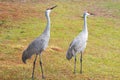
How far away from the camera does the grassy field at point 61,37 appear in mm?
17250

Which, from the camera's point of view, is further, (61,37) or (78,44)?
(61,37)

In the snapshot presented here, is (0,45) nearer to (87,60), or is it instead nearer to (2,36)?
(2,36)

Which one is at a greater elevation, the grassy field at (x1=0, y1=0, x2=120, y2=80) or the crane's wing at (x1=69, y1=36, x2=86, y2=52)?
the crane's wing at (x1=69, y1=36, x2=86, y2=52)

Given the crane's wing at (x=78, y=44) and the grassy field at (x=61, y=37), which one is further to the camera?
the grassy field at (x=61, y=37)

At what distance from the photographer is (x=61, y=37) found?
81.6ft

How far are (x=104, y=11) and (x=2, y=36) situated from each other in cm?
1295

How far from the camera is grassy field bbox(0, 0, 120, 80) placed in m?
17.2

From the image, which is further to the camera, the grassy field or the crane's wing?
the grassy field

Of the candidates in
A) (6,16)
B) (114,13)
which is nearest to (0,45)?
(6,16)

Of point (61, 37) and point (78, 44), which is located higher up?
point (78, 44)

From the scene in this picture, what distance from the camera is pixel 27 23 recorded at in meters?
28.5

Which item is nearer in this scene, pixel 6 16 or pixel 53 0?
pixel 6 16

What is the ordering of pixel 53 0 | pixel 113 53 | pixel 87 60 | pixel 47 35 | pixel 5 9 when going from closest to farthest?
pixel 47 35
pixel 87 60
pixel 113 53
pixel 5 9
pixel 53 0

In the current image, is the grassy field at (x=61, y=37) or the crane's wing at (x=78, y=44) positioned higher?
the crane's wing at (x=78, y=44)
